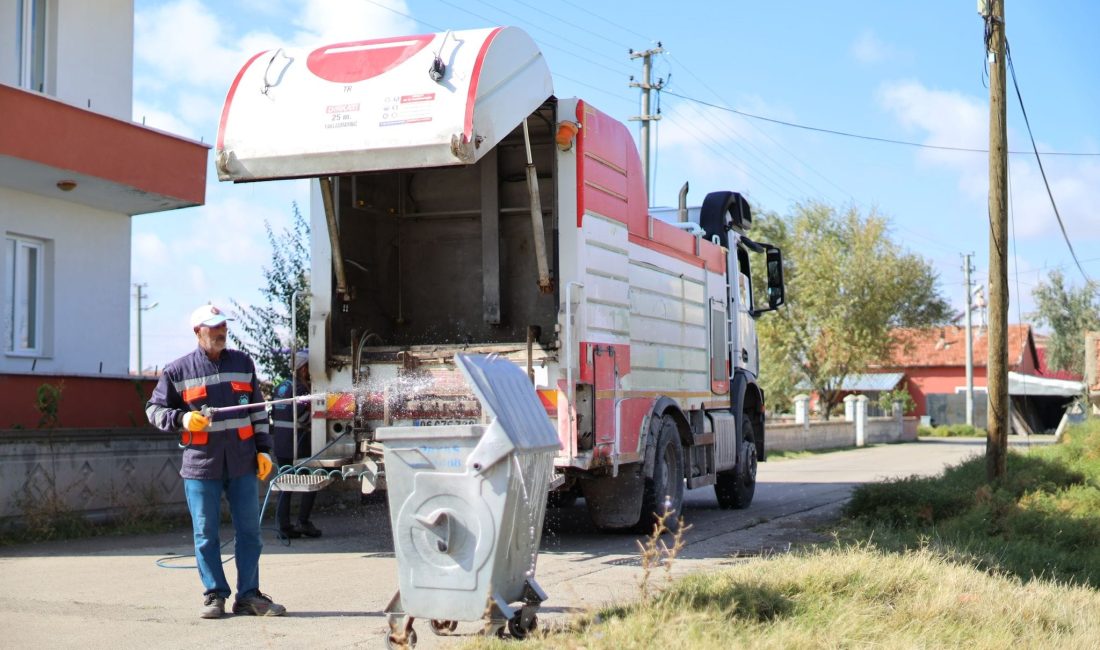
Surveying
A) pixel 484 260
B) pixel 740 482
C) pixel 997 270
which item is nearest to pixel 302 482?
pixel 484 260

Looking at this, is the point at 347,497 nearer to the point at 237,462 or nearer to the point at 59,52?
the point at 59,52

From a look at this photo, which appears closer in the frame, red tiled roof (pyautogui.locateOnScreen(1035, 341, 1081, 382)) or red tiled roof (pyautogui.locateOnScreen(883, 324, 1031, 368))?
red tiled roof (pyautogui.locateOnScreen(1035, 341, 1081, 382))

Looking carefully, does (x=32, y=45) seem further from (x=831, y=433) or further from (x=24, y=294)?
(x=831, y=433)

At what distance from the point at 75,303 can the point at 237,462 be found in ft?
28.5

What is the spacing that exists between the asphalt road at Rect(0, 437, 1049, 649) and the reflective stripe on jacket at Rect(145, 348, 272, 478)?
91 centimetres

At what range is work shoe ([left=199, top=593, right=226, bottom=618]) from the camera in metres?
7.24

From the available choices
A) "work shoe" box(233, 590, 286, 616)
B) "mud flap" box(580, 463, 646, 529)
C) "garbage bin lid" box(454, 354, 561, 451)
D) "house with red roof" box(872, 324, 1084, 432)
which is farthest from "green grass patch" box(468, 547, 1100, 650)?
"house with red roof" box(872, 324, 1084, 432)

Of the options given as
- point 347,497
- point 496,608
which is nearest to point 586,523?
point 347,497

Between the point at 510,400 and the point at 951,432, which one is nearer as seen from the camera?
the point at 510,400

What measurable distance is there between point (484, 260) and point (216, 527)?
4755 mm

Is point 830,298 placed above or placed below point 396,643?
above

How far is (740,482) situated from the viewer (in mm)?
14711

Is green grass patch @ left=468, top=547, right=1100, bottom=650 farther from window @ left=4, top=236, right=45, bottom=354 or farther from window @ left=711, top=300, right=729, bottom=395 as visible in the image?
window @ left=4, top=236, right=45, bottom=354

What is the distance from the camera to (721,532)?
12.0 metres
